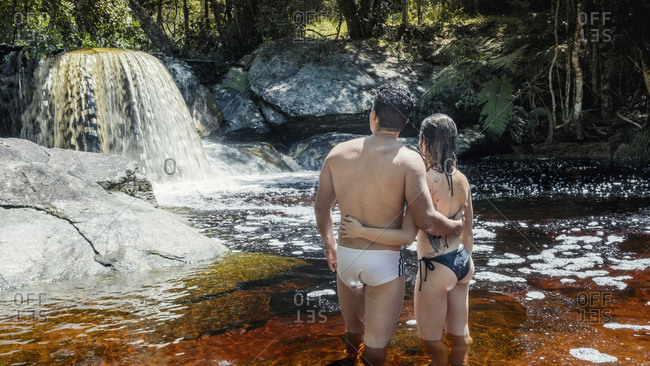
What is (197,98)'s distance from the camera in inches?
626

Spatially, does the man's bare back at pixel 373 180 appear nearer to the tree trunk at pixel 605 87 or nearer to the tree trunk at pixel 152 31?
the tree trunk at pixel 605 87

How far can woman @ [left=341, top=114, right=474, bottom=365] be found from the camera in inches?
124

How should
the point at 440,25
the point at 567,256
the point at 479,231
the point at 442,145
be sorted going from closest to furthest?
the point at 442,145
the point at 567,256
the point at 479,231
the point at 440,25

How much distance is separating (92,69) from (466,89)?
32.2 ft

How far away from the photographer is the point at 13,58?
12.5 metres

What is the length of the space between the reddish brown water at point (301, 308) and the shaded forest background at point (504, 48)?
7.45 m

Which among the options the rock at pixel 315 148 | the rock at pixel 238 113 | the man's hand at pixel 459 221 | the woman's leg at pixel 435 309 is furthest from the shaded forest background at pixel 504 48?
the woman's leg at pixel 435 309

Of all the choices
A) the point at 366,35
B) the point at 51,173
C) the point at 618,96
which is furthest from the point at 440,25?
the point at 51,173

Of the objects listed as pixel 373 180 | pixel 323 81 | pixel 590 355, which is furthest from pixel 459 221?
pixel 323 81

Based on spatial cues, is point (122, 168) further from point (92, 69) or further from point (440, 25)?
point (440, 25)

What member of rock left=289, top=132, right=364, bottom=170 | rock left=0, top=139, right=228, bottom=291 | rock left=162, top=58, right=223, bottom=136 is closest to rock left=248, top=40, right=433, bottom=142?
rock left=289, top=132, right=364, bottom=170

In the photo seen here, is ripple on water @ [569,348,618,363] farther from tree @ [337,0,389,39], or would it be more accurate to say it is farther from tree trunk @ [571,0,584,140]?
tree @ [337,0,389,39]

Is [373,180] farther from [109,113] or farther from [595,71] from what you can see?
[595,71]

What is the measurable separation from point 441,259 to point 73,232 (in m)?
3.78
